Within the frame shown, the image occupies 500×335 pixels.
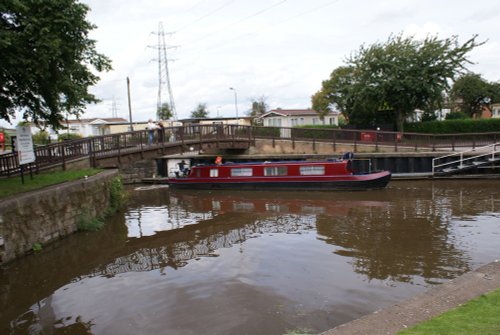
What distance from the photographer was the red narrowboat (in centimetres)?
2092

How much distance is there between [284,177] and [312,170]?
5.25ft

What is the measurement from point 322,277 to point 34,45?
31.6 ft

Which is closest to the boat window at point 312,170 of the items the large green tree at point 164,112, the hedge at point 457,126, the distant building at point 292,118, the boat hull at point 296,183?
the boat hull at point 296,183

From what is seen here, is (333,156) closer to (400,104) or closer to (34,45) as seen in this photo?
(400,104)

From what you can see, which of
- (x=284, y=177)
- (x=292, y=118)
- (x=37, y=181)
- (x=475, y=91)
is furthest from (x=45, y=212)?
(x=475, y=91)

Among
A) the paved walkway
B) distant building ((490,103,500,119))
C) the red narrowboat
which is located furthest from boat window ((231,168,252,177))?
distant building ((490,103,500,119))

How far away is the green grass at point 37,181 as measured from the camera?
1234 centimetres

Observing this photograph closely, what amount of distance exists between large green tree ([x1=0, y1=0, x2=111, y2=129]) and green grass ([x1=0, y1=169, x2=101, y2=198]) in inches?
76.0

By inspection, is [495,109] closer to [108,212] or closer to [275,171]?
[275,171]

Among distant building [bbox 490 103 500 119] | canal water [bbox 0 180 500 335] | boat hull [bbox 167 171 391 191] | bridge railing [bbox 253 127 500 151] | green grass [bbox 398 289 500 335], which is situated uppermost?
distant building [bbox 490 103 500 119]

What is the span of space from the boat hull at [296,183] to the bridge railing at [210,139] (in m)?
2.73

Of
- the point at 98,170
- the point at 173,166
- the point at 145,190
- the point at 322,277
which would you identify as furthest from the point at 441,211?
the point at 173,166

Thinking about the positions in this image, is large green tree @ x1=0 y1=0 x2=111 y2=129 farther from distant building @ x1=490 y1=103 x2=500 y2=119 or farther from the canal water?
distant building @ x1=490 y1=103 x2=500 y2=119

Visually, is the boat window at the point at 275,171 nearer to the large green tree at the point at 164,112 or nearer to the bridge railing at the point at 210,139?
the bridge railing at the point at 210,139
